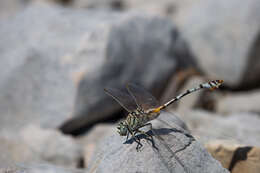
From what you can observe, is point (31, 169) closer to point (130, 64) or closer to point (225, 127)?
point (225, 127)

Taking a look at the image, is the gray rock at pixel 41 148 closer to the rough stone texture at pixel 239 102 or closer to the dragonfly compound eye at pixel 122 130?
the dragonfly compound eye at pixel 122 130

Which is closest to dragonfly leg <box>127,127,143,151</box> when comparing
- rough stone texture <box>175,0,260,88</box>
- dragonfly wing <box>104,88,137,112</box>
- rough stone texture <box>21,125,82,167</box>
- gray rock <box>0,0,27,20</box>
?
dragonfly wing <box>104,88,137,112</box>

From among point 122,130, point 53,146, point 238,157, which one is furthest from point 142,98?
point 53,146

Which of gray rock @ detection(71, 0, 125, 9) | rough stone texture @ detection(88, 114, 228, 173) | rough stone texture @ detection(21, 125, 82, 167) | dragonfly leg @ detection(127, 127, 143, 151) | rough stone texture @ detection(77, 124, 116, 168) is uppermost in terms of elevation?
dragonfly leg @ detection(127, 127, 143, 151)

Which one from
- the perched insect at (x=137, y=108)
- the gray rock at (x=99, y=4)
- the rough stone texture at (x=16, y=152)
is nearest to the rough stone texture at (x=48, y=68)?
A: the rough stone texture at (x=16, y=152)

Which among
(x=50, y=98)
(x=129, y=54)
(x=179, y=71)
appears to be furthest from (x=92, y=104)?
(x=179, y=71)

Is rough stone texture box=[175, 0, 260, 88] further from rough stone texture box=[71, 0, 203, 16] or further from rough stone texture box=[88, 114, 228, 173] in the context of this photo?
rough stone texture box=[88, 114, 228, 173]
